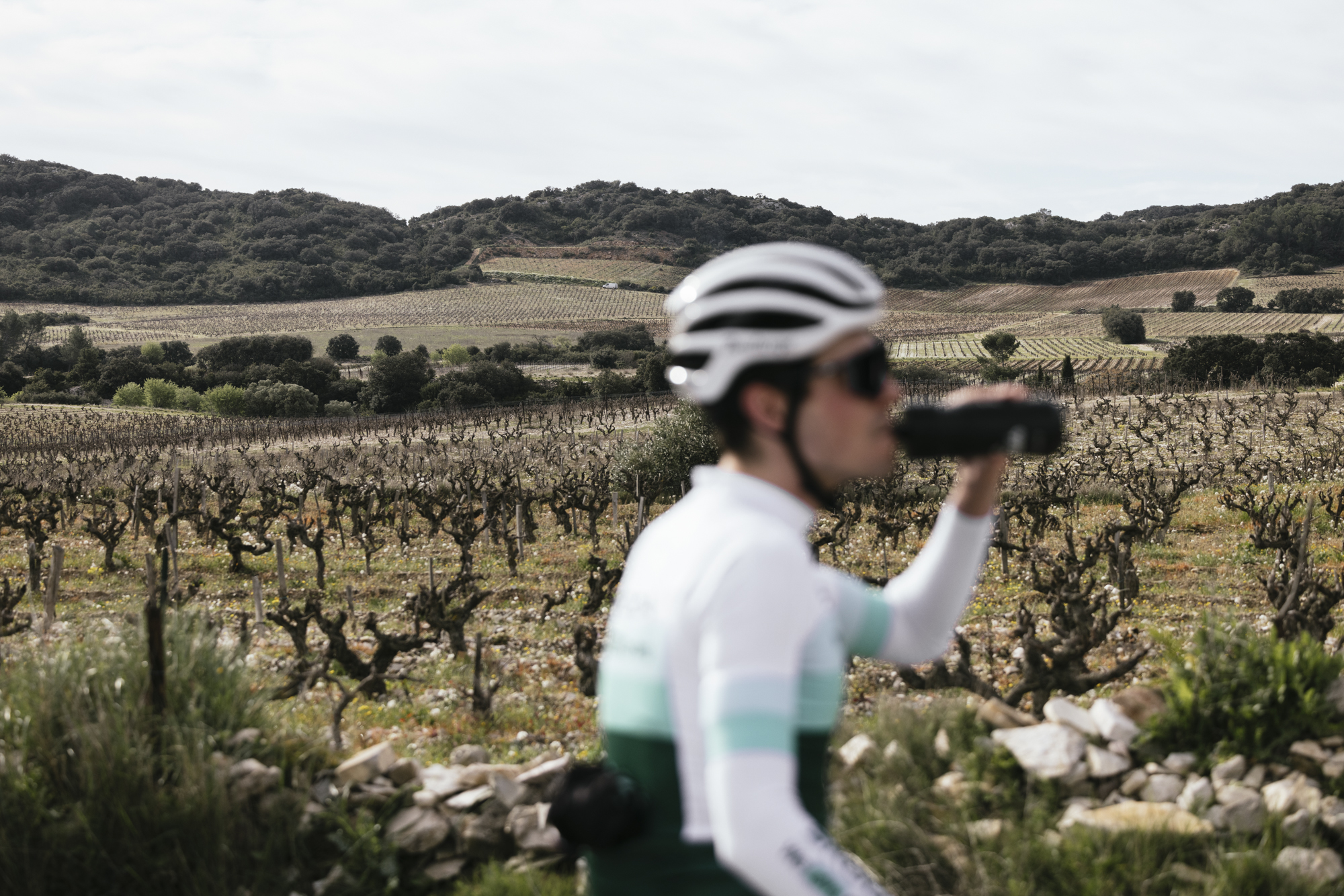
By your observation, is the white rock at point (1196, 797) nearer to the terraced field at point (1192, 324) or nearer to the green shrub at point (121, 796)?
the green shrub at point (121, 796)

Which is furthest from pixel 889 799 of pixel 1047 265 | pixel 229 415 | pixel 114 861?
pixel 1047 265

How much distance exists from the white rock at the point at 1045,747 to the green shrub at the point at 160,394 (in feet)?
289

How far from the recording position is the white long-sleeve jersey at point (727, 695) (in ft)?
5.18

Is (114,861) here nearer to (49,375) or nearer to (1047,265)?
(49,375)

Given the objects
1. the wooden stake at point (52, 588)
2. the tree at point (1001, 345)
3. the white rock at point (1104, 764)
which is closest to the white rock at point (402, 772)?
the white rock at point (1104, 764)

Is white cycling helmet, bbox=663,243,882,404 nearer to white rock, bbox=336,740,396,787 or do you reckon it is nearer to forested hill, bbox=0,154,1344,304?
white rock, bbox=336,740,396,787

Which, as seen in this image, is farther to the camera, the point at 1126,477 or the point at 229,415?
the point at 229,415

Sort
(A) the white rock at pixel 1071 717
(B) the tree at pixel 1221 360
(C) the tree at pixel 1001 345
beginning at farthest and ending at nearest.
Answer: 1. (C) the tree at pixel 1001 345
2. (B) the tree at pixel 1221 360
3. (A) the white rock at pixel 1071 717

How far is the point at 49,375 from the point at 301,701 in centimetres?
9594

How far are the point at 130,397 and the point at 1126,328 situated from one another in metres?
102

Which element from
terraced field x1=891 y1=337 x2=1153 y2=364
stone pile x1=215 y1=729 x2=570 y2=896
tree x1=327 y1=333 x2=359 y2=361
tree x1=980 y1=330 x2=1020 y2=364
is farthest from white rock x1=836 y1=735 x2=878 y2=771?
tree x1=327 y1=333 x2=359 y2=361

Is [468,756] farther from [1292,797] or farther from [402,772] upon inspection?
[1292,797]

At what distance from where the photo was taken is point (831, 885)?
1645 mm

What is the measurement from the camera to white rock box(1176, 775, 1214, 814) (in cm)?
481
